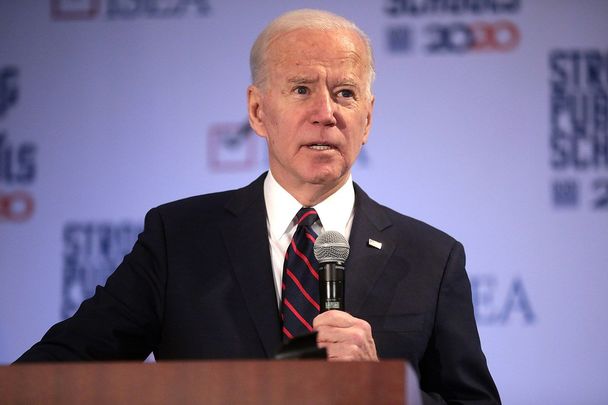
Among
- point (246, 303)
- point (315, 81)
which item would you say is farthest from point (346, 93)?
point (246, 303)

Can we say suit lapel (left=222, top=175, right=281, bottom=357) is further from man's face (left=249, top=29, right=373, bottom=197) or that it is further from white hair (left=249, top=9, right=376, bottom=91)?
white hair (left=249, top=9, right=376, bottom=91)

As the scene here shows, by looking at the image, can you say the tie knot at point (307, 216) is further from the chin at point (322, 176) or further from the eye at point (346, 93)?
the eye at point (346, 93)

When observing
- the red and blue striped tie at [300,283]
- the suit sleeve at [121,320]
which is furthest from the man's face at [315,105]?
the suit sleeve at [121,320]

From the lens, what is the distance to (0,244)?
381 cm

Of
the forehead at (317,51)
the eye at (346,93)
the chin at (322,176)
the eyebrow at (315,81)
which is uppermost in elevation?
the forehead at (317,51)

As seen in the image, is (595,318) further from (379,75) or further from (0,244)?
(0,244)

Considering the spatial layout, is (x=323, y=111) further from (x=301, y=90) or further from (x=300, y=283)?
(x=300, y=283)

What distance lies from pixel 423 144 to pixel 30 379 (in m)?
2.25

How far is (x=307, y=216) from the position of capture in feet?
8.27

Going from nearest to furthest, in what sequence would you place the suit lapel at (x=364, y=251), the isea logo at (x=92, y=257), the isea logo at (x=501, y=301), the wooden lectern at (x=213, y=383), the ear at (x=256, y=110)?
the wooden lectern at (x=213, y=383)
the suit lapel at (x=364, y=251)
the ear at (x=256, y=110)
the isea logo at (x=501, y=301)
the isea logo at (x=92, y=257)

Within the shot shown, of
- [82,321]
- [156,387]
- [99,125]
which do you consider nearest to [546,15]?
[99,125]

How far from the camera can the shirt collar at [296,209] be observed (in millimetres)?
2570

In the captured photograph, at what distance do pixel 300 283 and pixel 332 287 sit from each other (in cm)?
43

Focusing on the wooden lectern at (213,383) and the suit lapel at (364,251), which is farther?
the suit lapel at (364,251)
